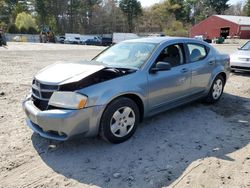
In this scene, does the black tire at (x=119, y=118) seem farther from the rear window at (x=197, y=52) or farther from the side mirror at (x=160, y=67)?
the rear window at (x=197, y=52)

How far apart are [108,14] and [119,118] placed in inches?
3015

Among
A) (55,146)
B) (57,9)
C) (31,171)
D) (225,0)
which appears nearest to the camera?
(31,171)

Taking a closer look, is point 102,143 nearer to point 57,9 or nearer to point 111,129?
point 111,129

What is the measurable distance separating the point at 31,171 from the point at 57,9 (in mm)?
75792

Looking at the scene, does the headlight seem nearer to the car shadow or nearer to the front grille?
the front grille

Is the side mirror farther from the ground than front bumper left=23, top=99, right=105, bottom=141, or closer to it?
farther from the ground

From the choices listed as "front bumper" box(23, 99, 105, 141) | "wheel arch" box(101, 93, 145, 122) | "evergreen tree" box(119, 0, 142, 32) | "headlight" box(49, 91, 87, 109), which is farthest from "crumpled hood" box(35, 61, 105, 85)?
"evergreen tree" box(119, 0, 142, 32)

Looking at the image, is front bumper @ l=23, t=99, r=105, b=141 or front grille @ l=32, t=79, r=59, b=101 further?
front grille @ l=32, t=79, r=59, b=101

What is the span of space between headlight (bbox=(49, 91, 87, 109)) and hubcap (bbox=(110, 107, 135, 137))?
0.61 m

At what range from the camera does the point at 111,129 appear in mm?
4324

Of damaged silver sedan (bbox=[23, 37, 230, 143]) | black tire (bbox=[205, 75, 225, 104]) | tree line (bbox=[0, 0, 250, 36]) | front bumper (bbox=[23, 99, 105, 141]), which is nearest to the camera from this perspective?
front bumper (bbox=[23, 99, 105, 141])

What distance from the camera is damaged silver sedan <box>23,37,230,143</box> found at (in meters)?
3.98

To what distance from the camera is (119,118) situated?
4.41 metres

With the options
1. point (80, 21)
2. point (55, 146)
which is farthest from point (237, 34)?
point (55, 146)
